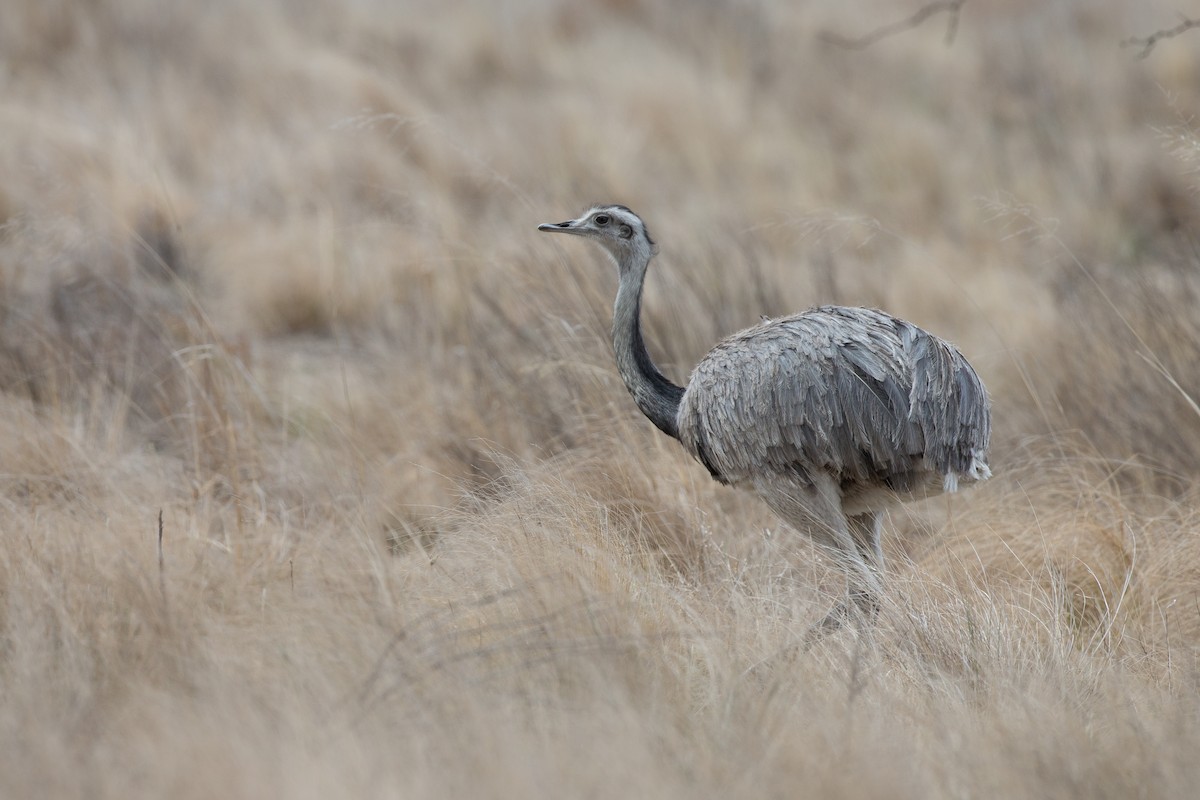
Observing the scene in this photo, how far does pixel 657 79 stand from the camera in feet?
35.4

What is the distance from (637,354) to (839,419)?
2.85 feet

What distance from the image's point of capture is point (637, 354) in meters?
4.28

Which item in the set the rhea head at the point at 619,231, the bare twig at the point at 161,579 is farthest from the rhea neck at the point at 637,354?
the bare twig at the point at 161,579

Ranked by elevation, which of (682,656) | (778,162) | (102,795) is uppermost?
(102,795)

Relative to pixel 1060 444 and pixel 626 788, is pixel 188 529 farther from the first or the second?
pixel 1060 444

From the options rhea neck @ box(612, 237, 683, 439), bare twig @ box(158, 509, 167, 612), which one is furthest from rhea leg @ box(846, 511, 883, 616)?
bare twig @ box(158, 509, 167, 612)

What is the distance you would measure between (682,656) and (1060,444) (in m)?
2.03

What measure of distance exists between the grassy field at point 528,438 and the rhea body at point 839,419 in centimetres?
25

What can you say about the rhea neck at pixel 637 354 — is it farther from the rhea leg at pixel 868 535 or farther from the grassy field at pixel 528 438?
the rhea leg at pixel 868 535

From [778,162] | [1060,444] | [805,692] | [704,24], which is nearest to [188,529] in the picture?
[805,692]

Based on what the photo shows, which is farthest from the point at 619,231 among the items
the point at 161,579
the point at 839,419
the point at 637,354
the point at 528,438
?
the point at 161,579

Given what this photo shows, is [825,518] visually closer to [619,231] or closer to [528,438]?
[619,231]

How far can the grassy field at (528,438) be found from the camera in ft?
9.09

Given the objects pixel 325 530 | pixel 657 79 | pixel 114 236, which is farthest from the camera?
pixel 657 79
